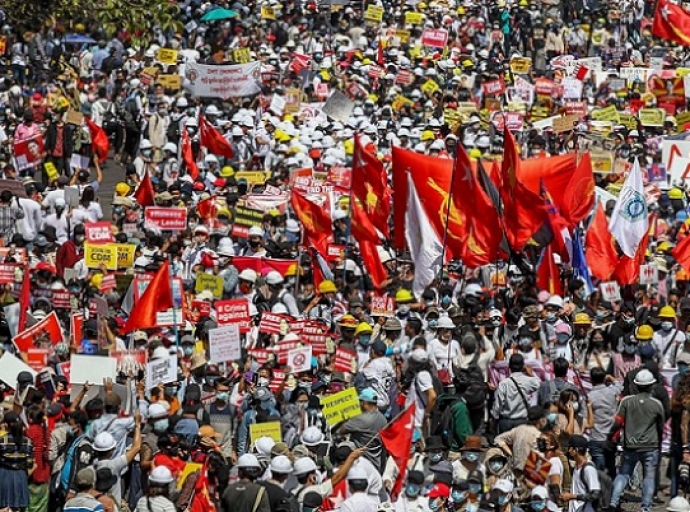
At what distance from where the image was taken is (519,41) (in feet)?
133

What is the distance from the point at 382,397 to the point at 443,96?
15632 millimetres

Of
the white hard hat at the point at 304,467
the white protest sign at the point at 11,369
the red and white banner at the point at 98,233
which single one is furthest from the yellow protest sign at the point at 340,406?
the red and white banner at the point at 98,233

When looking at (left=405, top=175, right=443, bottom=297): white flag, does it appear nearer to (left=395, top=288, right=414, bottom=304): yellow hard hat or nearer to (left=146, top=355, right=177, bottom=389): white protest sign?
(left=395, top=288, right=414, bottom=304): yellow hard hat

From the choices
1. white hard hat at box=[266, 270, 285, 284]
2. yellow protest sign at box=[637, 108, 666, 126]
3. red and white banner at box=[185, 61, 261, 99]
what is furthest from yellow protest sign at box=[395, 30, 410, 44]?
white hard hat at box=[266, 270, 285, 284]

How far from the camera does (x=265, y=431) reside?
18.0 metres

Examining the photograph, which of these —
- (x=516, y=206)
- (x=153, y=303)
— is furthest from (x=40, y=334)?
(x=516, y=206)

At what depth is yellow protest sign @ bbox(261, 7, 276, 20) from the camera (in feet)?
130

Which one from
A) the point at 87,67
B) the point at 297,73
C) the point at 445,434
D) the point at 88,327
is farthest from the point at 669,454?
the point at 87,67

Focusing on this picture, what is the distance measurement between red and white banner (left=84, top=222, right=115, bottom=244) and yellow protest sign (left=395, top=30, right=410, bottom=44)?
14830mm

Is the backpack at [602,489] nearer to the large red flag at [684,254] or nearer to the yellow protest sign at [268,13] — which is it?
the large red flag at [684,254]

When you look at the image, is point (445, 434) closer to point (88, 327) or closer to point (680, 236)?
point (88, 327)

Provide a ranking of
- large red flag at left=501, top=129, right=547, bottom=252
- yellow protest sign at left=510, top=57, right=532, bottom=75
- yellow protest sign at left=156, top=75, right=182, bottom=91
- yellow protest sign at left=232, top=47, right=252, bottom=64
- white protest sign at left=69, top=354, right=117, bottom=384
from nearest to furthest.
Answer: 1. white protest sign at left=69, top=354, right=117, bottom=384
2. large red flag at left=501, top=129, right=547, bottom=252
3. yellow protest sign at left=156, top=75, right=182, bottom=91
4. yellow protest sign at left=232, top=47, right=252, bottom=64
5. yellow protest sign at left=510, top=57, right=532, bottom=75

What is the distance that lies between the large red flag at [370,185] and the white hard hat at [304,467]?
818 centimetres

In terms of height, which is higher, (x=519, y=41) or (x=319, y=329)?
(x=319, y=329)
